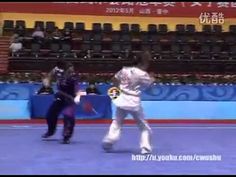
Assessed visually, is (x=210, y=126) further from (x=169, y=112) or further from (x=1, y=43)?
(x=1, y=43)

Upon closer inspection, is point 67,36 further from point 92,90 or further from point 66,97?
point 66,97

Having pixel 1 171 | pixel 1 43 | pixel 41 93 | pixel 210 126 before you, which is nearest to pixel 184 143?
pixel 210 126

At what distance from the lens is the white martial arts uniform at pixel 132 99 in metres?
7.77

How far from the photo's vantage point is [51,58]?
17141 mm

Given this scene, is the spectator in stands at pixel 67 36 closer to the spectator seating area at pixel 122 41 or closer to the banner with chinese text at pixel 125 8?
the spectator seating area at pixel 122 41

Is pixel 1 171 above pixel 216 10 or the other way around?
the other way around

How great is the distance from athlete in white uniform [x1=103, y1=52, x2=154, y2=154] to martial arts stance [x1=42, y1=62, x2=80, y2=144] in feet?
4.08

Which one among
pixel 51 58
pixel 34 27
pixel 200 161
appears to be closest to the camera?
pixel 200 161

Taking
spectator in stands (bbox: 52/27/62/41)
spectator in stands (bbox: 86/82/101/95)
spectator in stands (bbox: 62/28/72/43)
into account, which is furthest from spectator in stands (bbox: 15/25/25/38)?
spectator in stands (bbox: 86/82/101/95)

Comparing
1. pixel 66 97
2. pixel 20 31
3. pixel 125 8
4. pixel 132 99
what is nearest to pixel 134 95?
pixel 132 99

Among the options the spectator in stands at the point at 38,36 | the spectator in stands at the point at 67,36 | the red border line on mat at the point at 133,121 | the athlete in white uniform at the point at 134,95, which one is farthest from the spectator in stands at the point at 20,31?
the athlete in white uniform at the point at 134,95

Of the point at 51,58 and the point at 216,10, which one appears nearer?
the point at 51,58

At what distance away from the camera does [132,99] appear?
782 cm

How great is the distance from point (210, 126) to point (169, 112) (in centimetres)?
141
